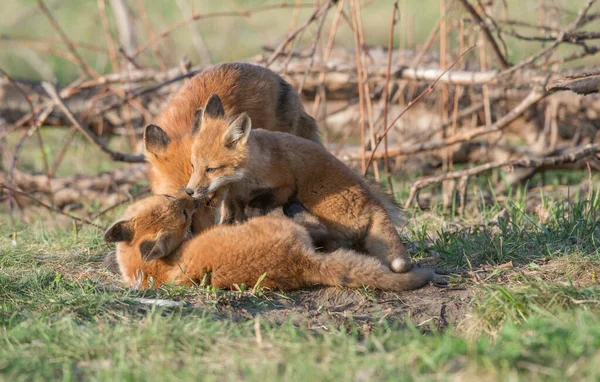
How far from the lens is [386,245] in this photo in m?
4.69

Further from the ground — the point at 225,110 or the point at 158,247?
the point at 225,110

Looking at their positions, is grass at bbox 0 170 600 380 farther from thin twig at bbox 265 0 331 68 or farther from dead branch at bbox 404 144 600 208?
thin twig at bbox 265 0 331 68

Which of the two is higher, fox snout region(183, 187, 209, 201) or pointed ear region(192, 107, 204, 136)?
pointed ear region(192, 107, 204, 136)

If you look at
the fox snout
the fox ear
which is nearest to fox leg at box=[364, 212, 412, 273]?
the fox snout

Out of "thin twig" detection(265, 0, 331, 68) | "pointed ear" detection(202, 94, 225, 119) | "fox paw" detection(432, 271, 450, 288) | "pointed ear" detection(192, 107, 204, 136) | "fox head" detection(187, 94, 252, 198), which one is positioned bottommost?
"fox paw" detection(432, 271, 450, 288)

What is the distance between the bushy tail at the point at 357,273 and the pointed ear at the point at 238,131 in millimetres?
1185

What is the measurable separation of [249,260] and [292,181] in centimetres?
87

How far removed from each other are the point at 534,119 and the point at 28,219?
7.02 meters

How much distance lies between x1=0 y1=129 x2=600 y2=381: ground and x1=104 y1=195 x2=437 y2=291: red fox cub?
112mm

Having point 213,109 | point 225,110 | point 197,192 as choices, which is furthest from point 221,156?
point 225,110

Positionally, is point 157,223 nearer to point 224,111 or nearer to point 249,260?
point 249,260

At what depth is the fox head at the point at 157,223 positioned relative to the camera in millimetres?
4586

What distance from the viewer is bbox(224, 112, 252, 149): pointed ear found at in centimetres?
498

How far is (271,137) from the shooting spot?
17.1 ft
